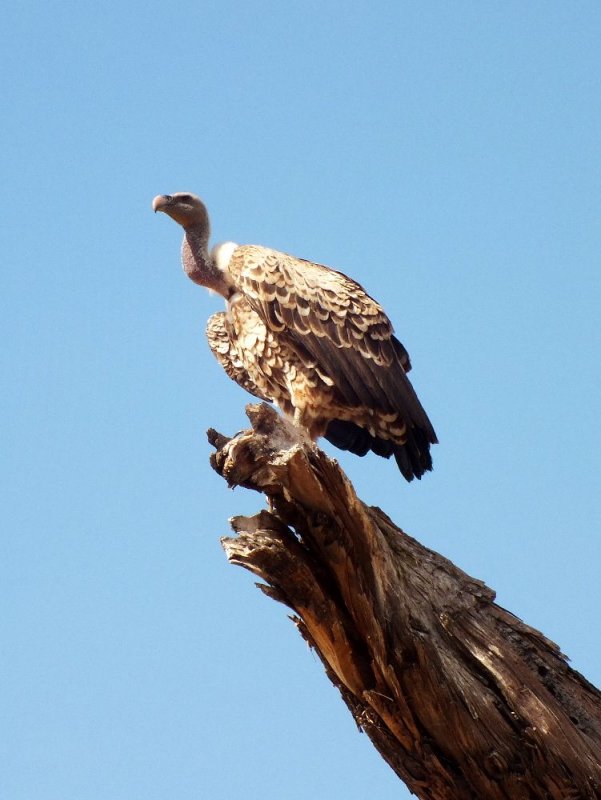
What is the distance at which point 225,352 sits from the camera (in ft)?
35.5

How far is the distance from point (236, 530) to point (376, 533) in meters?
1.03

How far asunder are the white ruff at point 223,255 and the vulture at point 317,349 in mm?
12

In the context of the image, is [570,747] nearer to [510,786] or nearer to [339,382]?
[510,786]

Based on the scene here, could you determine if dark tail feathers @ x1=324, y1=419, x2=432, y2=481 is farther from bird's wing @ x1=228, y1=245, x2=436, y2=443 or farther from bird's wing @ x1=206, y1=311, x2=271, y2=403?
bird's wing @ x1=206, y1=311, x2=271, y2=403

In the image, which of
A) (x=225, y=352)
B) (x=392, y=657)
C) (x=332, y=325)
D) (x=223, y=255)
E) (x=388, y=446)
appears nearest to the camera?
(x=392, y=657)

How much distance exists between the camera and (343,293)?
10.4 meters

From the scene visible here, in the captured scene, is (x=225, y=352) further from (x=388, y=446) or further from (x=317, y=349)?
(x=388, y=446)

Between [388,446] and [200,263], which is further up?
[200,263]

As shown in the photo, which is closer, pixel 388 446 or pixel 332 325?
pixel 332 325

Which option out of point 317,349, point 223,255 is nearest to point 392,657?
point 317,349

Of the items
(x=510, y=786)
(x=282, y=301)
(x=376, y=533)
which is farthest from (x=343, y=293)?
(x=510, y=786)

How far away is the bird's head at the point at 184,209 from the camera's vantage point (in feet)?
35.4

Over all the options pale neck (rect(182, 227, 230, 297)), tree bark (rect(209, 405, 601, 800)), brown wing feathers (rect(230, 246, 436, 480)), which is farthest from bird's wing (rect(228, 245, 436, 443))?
tree bark (rect(209, 405, 601, 800))

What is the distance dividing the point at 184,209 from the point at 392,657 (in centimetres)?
495
